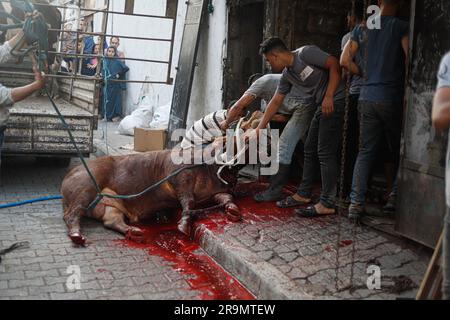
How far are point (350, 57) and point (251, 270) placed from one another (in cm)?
232

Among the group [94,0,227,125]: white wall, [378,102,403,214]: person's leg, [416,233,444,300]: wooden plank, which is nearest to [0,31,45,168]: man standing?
[94,0,227,125]: white wall

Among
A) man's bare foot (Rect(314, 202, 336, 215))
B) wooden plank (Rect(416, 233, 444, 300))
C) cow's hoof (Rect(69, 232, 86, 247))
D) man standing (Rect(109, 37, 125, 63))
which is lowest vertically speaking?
cow's hoof (Rect(69, 232, 86, 247))

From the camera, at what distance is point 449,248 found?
270cm

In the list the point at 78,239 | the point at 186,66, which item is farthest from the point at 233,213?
the point at 186,66

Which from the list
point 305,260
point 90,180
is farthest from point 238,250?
point 90,180

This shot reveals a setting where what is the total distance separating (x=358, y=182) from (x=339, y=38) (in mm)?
3089

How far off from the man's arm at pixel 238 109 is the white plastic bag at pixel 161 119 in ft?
12.2

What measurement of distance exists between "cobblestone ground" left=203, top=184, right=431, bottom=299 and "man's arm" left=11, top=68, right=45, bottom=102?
2.66 metres

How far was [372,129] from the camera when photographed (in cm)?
489

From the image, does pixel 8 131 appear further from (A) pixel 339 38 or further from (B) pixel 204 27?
(A) pixel 339 38

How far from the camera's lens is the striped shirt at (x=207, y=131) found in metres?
6.48

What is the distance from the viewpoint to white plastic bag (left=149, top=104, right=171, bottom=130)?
33.1 ft

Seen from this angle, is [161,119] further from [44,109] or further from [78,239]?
[78,239]

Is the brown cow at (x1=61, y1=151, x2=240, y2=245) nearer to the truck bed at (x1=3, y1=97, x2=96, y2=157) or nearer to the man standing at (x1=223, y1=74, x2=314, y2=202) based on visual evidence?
the man standing at (x1=223, y1=74, x2=314, y2=202)
